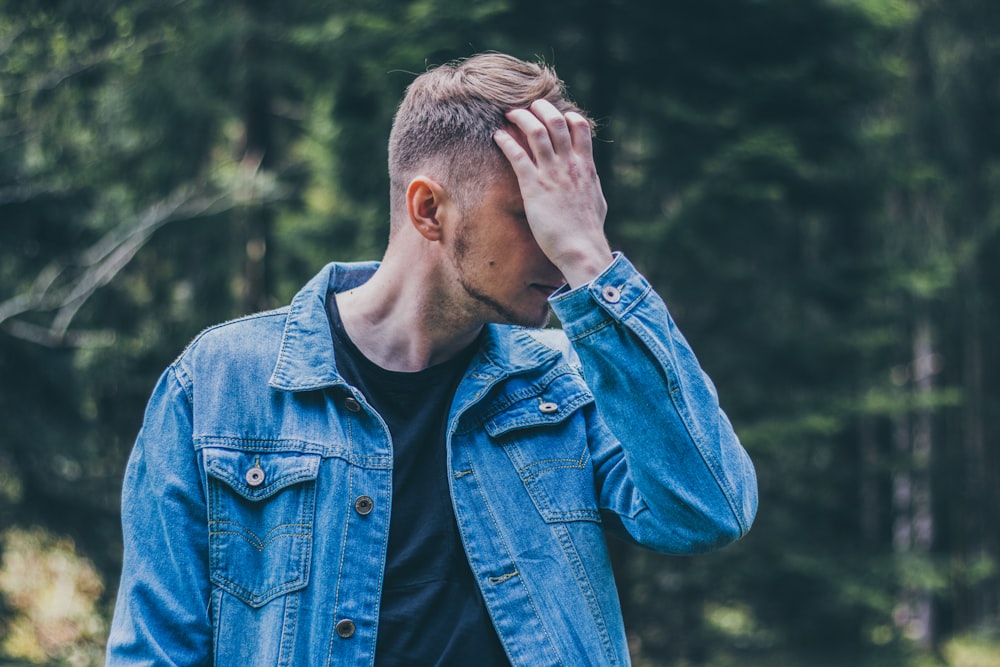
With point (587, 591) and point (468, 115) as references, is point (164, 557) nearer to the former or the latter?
point (587, 591)

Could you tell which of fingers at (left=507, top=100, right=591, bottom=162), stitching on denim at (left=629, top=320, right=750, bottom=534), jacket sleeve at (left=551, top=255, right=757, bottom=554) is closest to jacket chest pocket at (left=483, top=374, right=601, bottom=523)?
jacket sleeve at (left=551, top=255, right=757, bottom=554)

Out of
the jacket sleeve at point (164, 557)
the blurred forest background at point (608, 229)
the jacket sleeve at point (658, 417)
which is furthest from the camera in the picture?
the blurred forest background at point (608, 229)

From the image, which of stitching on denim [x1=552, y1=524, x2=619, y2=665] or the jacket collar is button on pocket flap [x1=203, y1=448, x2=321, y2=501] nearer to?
the jacket collar

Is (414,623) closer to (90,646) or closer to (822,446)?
(90,646)

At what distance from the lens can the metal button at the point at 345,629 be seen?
1.58 m

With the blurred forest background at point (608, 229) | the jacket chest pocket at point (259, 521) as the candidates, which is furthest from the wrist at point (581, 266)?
the blurred forest background at point (608, 229)

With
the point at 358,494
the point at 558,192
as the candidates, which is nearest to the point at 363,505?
the point at 358,494

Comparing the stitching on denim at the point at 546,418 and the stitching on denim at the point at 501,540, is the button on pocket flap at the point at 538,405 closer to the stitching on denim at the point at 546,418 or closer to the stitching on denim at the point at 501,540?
the stitching on denim at the point at 546,418

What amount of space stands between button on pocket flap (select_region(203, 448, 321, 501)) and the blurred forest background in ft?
13.4

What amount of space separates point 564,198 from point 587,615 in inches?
31.1

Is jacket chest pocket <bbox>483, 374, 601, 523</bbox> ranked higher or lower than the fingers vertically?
lower

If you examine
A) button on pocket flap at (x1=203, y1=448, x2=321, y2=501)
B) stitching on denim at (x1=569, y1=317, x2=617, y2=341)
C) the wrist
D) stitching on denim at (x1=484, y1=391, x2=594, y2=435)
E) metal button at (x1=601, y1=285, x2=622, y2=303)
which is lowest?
stitching on denim at (x1=484, y1=391, x2=594, y2=435)

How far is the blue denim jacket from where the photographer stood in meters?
1.58

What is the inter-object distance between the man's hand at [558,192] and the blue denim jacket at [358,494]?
2.4 inches
